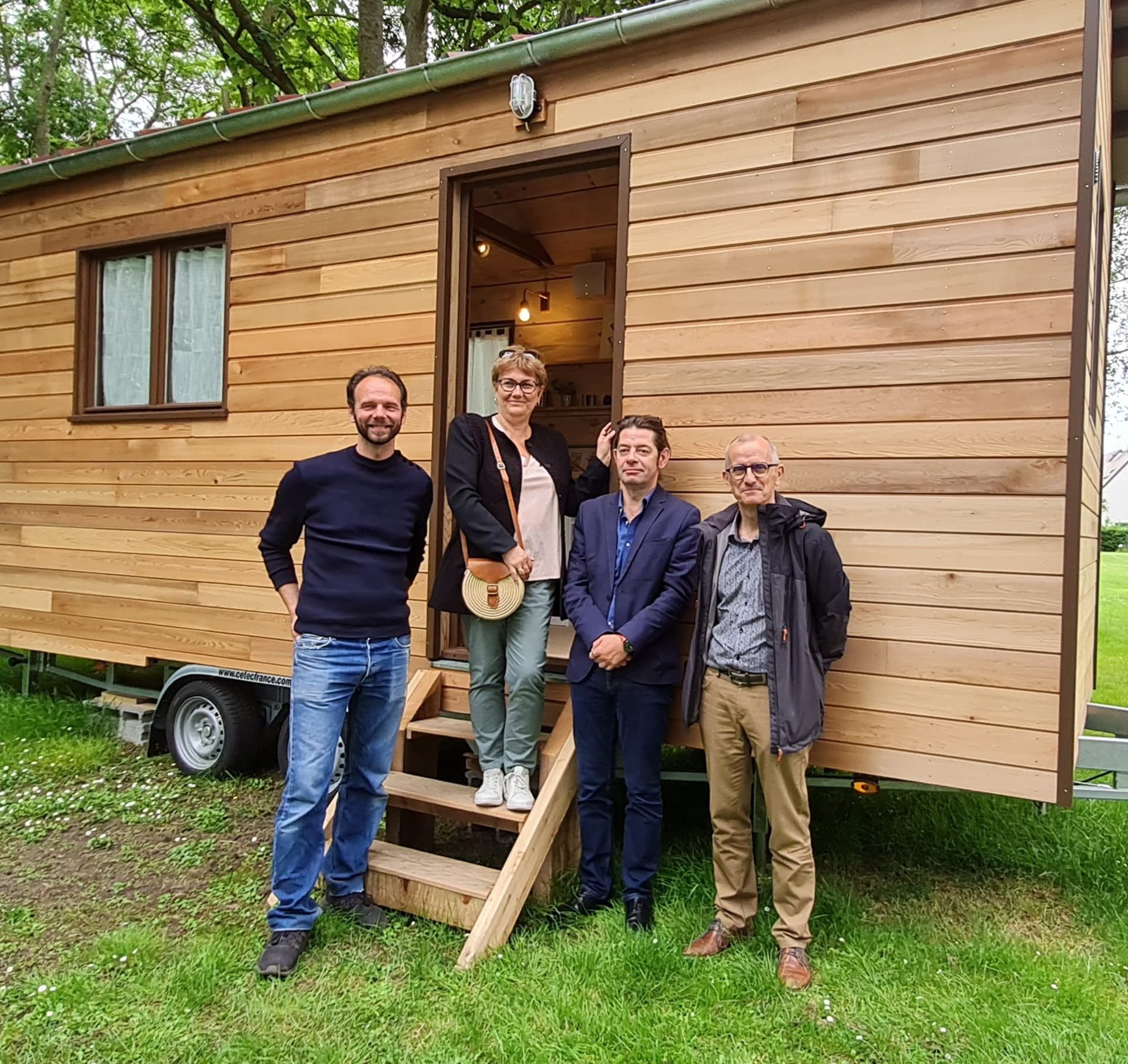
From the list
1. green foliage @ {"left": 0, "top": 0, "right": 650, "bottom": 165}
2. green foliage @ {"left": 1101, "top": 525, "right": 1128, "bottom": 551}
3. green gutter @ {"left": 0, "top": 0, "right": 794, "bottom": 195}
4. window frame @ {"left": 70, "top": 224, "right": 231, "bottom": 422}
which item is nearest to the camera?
green gutter @ {"left": 0, "top": 0, "right": 794, "bottom": 195}

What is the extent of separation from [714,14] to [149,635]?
4.20 meters

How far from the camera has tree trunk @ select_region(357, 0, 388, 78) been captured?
31.1 ft

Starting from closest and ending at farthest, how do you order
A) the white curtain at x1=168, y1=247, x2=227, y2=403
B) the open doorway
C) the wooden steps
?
the wooden steps
the white curtain at x1=168, y1=247, x2=227, y2=403
the open doorway

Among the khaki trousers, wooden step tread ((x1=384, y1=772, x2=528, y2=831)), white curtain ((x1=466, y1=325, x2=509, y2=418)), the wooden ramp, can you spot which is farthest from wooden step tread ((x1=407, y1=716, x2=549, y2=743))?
white curtain ((x1=466, y1=325, x2=509, y2=418))

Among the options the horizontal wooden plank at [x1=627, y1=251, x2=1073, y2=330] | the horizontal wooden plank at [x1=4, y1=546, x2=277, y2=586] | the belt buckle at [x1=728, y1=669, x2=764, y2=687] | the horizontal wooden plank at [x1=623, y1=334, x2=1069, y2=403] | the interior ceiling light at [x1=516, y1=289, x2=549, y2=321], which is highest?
the interior ceiling light at [x1=516, y1=289, x2=549, y2=321]

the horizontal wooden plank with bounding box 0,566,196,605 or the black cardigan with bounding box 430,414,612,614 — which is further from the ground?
the black cardigan with bounding box 430,414,612,614

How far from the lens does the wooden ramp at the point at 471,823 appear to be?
3.04m

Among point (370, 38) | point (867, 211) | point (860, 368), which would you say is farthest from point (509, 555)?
point (370, 38)

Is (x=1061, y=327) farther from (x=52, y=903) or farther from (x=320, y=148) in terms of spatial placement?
(x=52, y=903)

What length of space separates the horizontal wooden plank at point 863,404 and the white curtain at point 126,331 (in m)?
3.22

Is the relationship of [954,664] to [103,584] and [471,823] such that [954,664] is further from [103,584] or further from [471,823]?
[103,584]

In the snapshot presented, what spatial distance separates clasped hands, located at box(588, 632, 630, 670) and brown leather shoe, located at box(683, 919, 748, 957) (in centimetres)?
93

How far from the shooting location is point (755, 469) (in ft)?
9.39

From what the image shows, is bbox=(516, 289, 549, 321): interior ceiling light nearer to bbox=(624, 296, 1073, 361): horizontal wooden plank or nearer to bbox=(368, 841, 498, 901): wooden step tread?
bbox=(624, 296, 1073, 361): horizontal wooden plank
